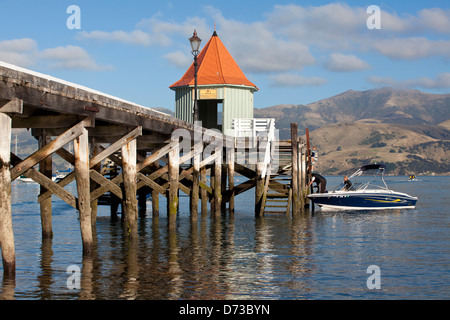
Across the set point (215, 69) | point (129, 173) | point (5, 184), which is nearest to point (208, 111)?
point (215, 69)

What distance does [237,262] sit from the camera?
1664cm

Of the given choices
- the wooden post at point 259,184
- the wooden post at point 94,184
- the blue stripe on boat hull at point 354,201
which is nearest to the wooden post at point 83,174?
the wooden post at point 94,184

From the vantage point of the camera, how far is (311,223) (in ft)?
96.2

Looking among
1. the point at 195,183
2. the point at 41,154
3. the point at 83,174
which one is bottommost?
the point at 195,183

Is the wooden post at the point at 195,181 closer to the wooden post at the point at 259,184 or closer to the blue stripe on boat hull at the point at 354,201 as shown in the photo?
the wooden post at the point at 259,184

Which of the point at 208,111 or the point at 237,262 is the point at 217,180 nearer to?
the point at 208,111

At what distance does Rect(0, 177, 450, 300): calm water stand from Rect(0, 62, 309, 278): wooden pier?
111 cm

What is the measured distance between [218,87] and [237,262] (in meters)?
17.0

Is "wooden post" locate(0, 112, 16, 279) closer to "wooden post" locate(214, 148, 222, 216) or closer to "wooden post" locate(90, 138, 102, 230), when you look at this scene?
"wooden post" locate(90, 138, 102, 230)

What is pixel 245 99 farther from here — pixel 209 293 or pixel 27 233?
pixel 209 293

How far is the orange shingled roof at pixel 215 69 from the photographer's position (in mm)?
32562

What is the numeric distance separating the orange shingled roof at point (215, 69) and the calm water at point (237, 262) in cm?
866

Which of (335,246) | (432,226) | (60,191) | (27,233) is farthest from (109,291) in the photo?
(432,226)

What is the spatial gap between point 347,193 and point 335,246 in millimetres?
16325
